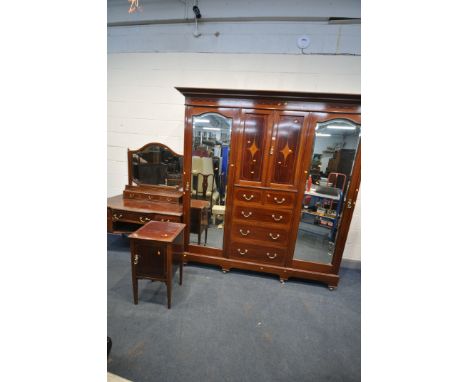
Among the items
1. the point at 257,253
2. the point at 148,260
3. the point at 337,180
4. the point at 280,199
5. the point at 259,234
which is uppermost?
the point at 337,180

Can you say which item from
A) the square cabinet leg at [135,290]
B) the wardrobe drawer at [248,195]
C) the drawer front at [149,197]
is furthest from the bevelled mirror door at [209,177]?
the square cabinet leg at [135,290]

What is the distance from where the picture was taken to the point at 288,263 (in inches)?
87.7

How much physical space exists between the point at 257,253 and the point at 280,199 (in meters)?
0.73

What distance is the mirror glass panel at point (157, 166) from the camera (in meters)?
2.62

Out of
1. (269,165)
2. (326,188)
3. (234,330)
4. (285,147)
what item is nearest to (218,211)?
(269,165)

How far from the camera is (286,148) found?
202cm

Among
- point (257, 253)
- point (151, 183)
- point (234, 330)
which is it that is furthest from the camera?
point (151, 183)

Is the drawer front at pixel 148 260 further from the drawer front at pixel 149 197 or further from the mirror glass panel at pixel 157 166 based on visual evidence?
the mirror glass panel at pixel 157 166

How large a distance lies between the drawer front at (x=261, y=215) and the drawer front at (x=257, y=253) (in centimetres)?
32

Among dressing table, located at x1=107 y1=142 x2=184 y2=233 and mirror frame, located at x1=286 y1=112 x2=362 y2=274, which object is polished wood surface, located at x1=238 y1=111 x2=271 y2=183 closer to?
mirror frame, located at x1=286 y1=112 x2=362 y2=274

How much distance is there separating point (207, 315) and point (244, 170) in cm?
150

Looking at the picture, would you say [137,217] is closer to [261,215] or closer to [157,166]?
[157,166]
